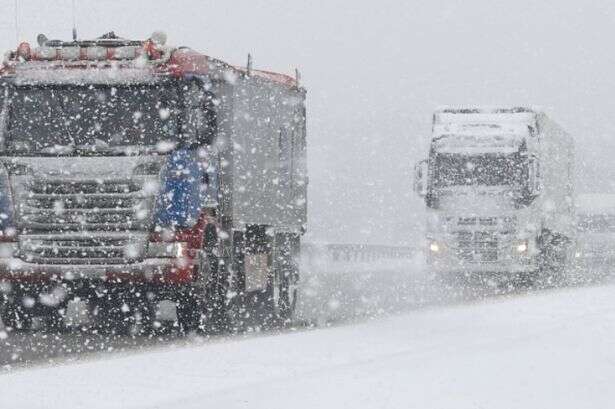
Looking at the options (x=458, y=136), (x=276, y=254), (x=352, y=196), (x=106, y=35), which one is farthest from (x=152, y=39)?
(x=352, y=196)

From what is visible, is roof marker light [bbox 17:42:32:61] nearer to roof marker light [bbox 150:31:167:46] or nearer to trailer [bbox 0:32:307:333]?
trailer [bbox 0:32:307:333]

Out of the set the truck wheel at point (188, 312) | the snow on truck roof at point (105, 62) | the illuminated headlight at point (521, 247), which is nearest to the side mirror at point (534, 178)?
the illuminated headlight at point (521, 247)

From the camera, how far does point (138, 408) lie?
8.47 metres

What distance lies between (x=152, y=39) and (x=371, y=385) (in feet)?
23.9

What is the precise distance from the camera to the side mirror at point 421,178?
92.1 feet

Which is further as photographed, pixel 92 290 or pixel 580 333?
pixel 92 290

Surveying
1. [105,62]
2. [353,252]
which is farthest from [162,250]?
[353,252]

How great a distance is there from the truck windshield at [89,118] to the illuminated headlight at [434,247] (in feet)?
45.7

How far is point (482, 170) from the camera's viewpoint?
28.3m

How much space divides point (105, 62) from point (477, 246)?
14120 millimetres

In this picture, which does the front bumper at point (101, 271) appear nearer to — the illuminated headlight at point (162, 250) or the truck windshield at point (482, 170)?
the illuminated headlight at point (162, 250)

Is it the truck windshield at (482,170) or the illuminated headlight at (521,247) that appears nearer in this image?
the truck windshield at (482,170)

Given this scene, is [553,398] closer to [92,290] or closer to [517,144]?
[92,290]

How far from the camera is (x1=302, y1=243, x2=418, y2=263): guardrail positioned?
137ft
